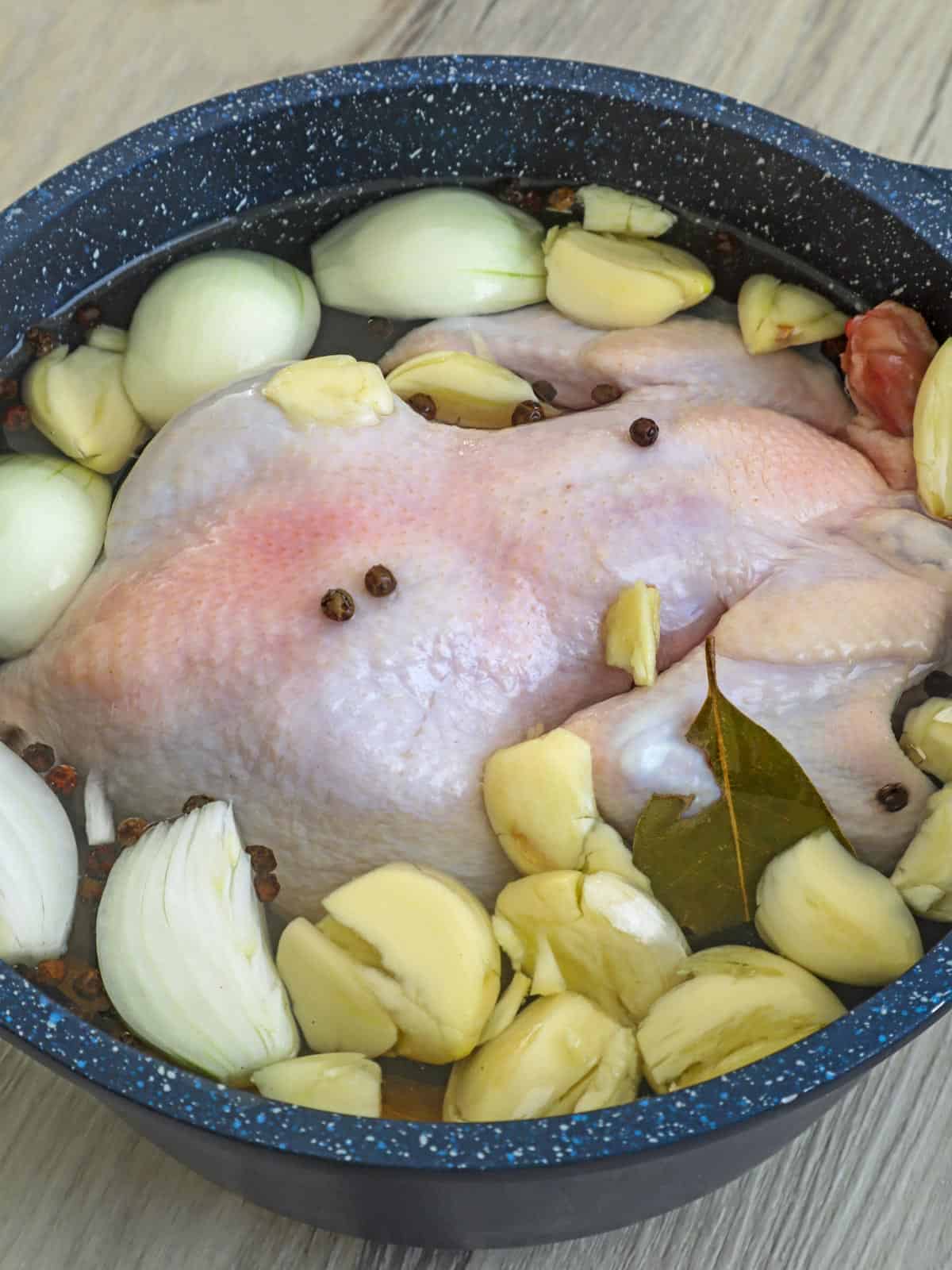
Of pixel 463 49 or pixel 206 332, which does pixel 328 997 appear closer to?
pixel 206 332

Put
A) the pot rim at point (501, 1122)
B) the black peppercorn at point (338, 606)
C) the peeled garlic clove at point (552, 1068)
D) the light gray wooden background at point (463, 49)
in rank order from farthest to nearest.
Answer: the light gray wooden background at point (463, 49) → the black peppercorn at point (338, 606) → the peeled garlic clove at point (552, 1068) → the pot rim at point (501, 1122)

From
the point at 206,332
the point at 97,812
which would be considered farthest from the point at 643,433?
the point at 97,812

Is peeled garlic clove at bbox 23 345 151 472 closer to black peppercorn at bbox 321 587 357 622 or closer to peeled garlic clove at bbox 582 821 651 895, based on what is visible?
black peppercorn at bbox 321 587 357 622

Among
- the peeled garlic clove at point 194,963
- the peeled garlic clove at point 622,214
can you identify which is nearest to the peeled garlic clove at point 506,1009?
the peeled garlic clove at point 194,963

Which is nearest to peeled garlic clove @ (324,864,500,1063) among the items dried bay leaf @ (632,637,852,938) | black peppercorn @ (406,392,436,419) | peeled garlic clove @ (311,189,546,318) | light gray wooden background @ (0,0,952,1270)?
dried bay leaf @ (632,637,852,938)

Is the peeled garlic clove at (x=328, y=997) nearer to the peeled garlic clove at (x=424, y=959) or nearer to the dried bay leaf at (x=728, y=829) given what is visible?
the peeled garlic clove at (x=424, y=959)

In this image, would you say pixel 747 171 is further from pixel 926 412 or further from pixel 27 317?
pixel 27 317

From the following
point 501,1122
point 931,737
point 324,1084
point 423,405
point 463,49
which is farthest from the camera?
point 463,49
